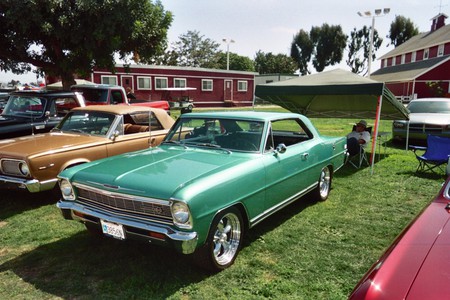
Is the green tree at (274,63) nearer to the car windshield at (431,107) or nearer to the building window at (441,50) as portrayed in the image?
the building window at (441,50)

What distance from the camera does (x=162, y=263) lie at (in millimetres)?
3562

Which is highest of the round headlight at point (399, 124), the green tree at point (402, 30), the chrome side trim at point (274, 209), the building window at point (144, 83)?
the green tree at point (402, 30)

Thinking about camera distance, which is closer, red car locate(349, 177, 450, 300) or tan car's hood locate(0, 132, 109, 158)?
red car locate(349, 177, 450, 300)

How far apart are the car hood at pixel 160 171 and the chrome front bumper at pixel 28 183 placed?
60.8 inches

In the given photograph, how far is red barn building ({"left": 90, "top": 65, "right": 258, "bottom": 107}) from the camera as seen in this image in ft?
85.9

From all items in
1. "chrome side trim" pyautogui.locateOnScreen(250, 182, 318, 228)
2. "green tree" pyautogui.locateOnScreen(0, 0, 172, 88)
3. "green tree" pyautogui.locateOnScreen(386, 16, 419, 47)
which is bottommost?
"chrome side trim" pyautogui.locateOnScreen(250, 182, 318, 228)

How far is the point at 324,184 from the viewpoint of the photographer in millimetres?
5648

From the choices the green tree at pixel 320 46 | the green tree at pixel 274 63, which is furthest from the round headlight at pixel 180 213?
the green tree at pixel 274 63

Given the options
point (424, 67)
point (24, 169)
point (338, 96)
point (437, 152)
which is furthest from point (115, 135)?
point (424, 67)

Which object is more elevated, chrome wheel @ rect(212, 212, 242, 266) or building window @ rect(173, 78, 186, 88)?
building window @ rect(173, 78, 186, 88)

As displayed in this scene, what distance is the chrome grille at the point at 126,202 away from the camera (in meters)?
3.00

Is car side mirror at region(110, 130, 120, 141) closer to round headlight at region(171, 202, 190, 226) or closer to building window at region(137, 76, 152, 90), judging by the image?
round headlight at region(171, 202, 190, 226)

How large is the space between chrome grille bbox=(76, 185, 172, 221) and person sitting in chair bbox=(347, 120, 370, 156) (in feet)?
20.2

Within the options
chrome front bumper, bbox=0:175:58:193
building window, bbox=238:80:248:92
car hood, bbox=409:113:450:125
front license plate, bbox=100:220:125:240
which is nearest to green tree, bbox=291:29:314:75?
building window, bbox=238:80:248:92
